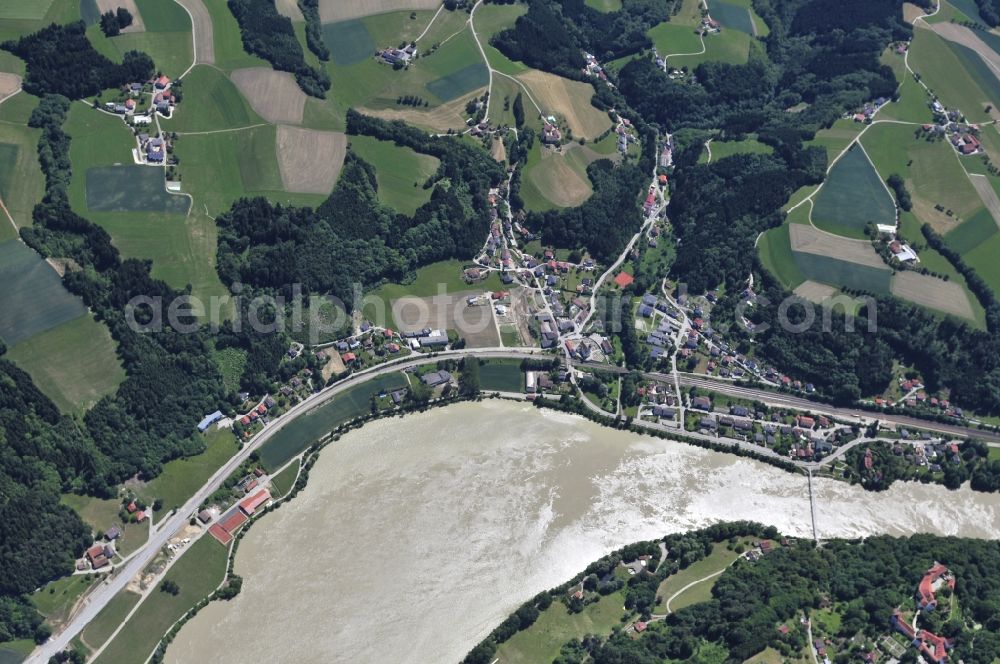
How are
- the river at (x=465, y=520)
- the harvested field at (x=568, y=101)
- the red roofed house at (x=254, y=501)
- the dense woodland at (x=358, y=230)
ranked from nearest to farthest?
1. the river at (x=465, y=520)
2. the red roofed house at (x=254, y=501)
3. the dense woodland at (x=358, y=230)
4. the harvested field at (x=568, y=101)

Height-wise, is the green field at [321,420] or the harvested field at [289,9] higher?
the harvested field at [289,9]

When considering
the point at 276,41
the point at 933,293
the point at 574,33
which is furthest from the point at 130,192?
the point at 933,293

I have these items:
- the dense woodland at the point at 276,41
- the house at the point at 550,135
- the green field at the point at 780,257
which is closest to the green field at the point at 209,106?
the dense woodland at the point at 276,41

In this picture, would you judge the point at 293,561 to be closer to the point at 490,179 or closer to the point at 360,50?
the point at 490,179

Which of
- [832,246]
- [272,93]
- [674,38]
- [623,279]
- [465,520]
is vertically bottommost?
[465,520]

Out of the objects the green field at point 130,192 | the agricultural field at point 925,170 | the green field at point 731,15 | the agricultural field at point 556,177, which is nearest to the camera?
the green field at point 130,192

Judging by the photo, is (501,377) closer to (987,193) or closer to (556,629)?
(556,629)

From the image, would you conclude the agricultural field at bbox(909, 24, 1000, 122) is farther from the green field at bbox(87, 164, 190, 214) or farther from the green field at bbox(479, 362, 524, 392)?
the green field at bbox(87, 164, 190, 214)

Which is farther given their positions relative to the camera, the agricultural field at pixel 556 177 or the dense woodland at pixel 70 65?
the agricultural field at pixel 556 177

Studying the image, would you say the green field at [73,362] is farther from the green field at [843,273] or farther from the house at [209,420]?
the green field at [843,273]
